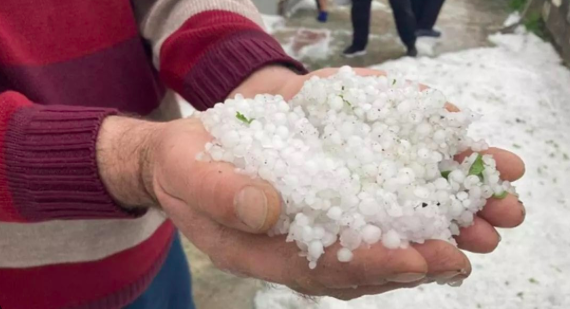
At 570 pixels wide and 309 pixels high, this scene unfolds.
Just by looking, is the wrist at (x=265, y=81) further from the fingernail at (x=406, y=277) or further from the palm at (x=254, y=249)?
the fingernail at (x=406, y=277)

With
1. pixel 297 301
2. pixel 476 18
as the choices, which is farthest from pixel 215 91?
pixel 476 18

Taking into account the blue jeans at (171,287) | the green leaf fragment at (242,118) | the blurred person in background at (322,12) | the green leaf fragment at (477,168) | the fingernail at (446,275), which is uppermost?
the green leaf fragment at (242,118)

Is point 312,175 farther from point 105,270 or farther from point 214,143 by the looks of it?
point 105,270

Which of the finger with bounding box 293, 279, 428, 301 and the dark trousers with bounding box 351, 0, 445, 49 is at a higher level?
the finger with bounding box 293, 279, 428, 301

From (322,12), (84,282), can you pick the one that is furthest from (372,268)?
(322,12)

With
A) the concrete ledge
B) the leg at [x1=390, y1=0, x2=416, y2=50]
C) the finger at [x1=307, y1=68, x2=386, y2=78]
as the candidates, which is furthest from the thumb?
the leg at [x1=390, y1=0, x2=416, y2=50]

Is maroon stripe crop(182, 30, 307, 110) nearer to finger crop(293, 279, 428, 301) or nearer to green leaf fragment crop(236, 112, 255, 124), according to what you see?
green leaf fragment crop(236, 112, 255, 124)

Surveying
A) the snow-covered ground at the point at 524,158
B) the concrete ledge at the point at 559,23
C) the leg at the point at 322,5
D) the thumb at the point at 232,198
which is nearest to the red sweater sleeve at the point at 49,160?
the thumb at the point at 232,198

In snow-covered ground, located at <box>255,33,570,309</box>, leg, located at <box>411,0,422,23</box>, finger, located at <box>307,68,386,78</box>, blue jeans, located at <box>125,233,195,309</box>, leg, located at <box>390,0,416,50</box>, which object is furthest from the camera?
leg, located at <box>411,0,422,23</box>
